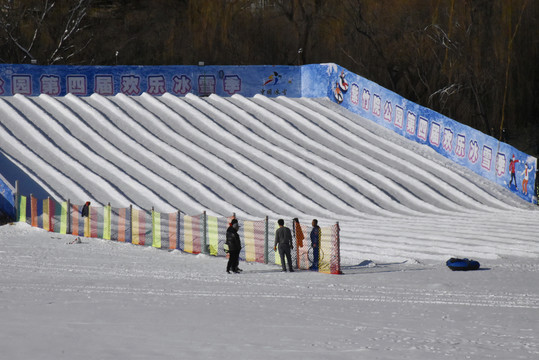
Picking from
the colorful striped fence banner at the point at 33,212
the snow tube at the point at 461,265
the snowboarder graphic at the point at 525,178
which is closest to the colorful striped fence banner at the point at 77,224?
the colorful striped fence banner at the point at 33,212

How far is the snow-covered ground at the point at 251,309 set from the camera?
1091cm

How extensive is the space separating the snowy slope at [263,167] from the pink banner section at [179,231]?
10.3 feet

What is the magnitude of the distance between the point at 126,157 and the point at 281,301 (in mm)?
A: 20370

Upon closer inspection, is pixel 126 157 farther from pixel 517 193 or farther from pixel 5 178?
pixel 517 193

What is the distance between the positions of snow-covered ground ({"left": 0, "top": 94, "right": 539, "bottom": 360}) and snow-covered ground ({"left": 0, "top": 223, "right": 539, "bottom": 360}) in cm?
5

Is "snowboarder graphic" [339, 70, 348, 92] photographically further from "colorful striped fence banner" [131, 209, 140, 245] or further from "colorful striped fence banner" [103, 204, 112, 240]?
"colorful striped fence banner" [131, 209, 140, 245]

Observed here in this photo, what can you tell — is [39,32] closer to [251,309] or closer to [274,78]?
[274,78]

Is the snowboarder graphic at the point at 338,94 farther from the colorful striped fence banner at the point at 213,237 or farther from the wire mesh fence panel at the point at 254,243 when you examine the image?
the wire mesh fence panel at the point at 254,243

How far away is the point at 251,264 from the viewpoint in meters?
21.0

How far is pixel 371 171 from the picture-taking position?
35.4m

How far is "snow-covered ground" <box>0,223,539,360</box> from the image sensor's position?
10.9 m

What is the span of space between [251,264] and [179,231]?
270cm

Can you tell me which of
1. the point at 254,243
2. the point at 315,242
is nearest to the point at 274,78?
the point at 254,243

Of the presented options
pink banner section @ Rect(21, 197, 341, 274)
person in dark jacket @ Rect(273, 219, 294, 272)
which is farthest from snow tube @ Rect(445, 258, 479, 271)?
person in dark jacket @ Rect(273, 219, 294, 272)
